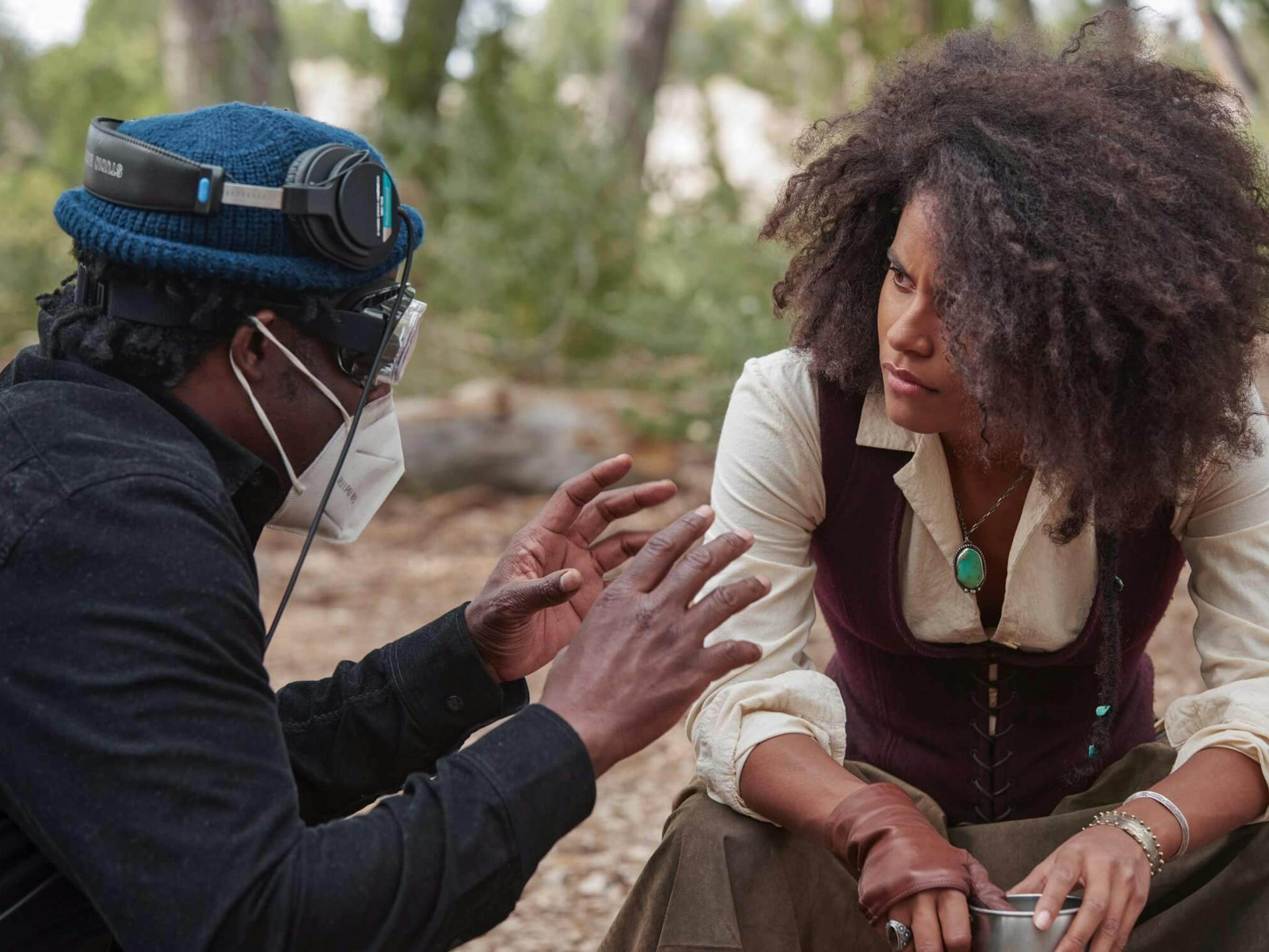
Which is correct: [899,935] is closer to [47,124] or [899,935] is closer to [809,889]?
[809,889]

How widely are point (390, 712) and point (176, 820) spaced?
754 mm

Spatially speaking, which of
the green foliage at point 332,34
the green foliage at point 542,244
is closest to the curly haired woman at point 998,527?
the green foliage at point 542,244

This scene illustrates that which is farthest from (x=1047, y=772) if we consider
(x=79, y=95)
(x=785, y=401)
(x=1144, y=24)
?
(x=79, y=95)

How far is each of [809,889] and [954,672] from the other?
1.59 feet

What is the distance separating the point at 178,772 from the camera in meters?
1.43

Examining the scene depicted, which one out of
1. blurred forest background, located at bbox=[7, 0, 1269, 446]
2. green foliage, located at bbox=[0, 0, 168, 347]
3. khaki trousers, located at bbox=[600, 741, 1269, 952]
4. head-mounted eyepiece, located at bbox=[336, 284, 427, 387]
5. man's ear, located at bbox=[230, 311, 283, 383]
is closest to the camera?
man's ear, located at bbox=[230, 311, 283, 383]

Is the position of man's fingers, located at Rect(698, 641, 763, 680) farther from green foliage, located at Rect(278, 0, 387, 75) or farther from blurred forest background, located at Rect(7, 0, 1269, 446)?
green foliage, located at Rect(278, 0, 387, 75)

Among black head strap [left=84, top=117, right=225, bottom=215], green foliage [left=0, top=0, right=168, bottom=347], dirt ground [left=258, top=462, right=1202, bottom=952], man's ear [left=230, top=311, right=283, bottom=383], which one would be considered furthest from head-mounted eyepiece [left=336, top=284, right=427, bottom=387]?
green foliage [left=0, top=0, right=168, bottom=347]

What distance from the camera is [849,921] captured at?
222 cm

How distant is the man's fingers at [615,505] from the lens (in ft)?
6.41

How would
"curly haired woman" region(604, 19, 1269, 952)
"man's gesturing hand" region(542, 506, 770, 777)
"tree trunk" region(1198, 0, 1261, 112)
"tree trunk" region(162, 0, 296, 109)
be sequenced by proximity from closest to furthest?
"man's gesturing hand" region(542, 506, 770, 777), "curly haired woman" region(604, 19, 1269, 952), "tree trunk" region(162, 0, 296, 109), "tree trunk" region(1198, 0, 1261, 112)

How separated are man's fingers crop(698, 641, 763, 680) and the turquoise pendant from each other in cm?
76

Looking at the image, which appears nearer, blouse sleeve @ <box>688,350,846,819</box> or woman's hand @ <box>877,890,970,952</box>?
woman's hand @ <box>877,890,970,952</box>

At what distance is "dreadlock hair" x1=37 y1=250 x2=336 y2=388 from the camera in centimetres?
171
